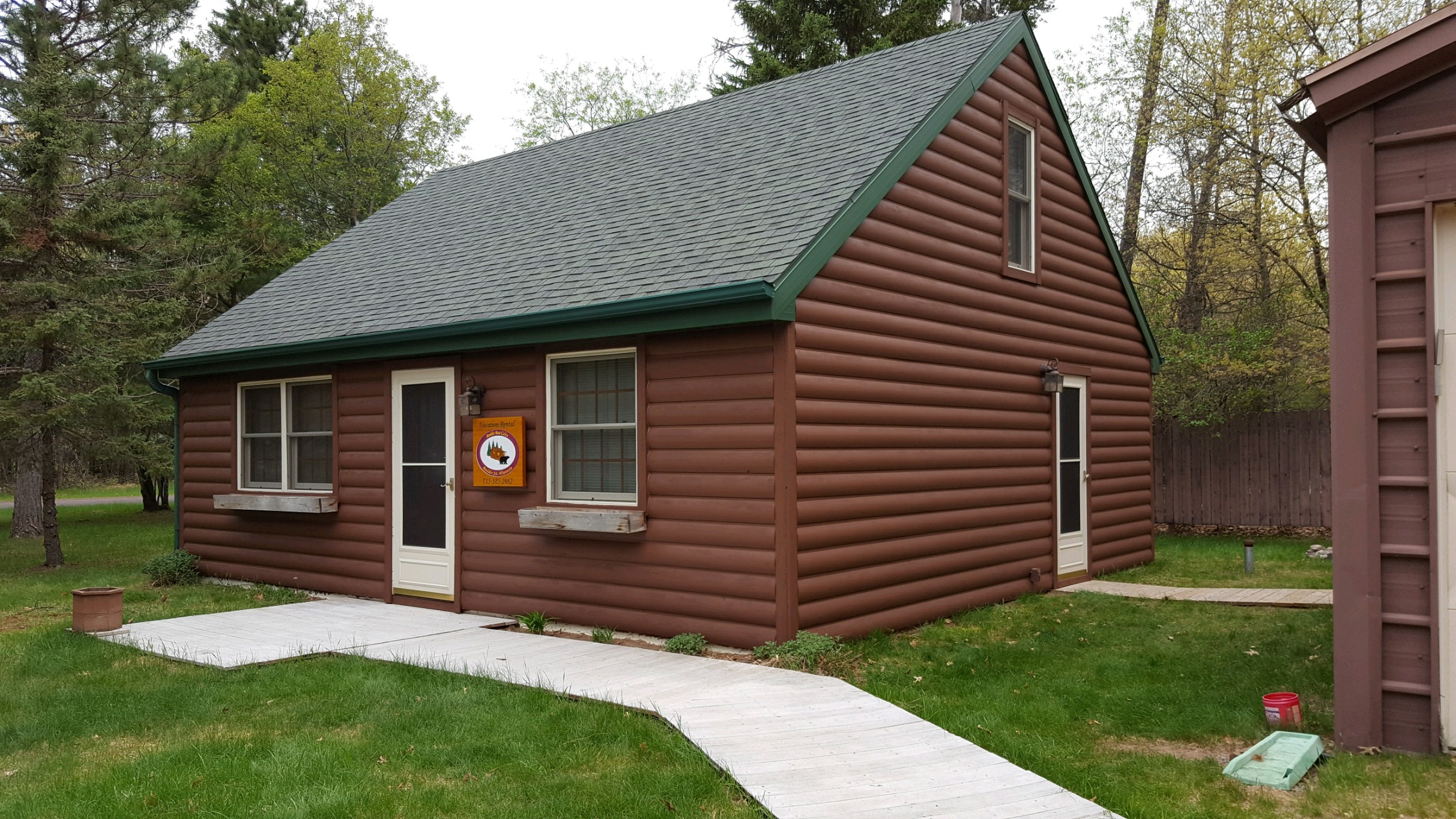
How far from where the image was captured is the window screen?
8016mm

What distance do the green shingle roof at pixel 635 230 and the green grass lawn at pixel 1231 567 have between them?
3.18m

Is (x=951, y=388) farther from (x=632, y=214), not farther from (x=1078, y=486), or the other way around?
(x=632, y=214)

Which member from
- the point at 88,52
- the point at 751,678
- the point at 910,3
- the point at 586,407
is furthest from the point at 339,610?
the point at 910,3

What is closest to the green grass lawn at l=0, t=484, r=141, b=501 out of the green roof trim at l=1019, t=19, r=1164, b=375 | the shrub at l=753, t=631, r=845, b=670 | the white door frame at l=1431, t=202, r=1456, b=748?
the green roof trim at l=1019, t=19, r=1164, b=375

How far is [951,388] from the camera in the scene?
8734 mm

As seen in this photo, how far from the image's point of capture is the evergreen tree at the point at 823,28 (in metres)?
22.1

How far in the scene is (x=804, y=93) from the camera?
10664mm

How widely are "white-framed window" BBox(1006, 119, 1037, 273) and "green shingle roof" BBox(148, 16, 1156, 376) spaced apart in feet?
3.13

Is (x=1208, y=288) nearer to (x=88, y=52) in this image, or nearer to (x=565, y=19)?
(x=88, y=52)

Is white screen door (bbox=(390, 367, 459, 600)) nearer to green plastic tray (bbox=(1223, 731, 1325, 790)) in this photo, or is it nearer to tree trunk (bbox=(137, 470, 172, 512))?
green plastic tray (bbox=(1223, 731, 1325, 790))

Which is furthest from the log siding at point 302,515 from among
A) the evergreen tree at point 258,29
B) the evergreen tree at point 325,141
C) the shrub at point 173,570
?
the evergreen tree at point 258,29

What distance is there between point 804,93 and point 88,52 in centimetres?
1364

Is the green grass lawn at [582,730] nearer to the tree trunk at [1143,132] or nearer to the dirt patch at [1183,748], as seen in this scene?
the dirt patch at [1183,748]

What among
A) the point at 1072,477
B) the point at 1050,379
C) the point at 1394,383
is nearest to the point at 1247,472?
the point at 1072,477
